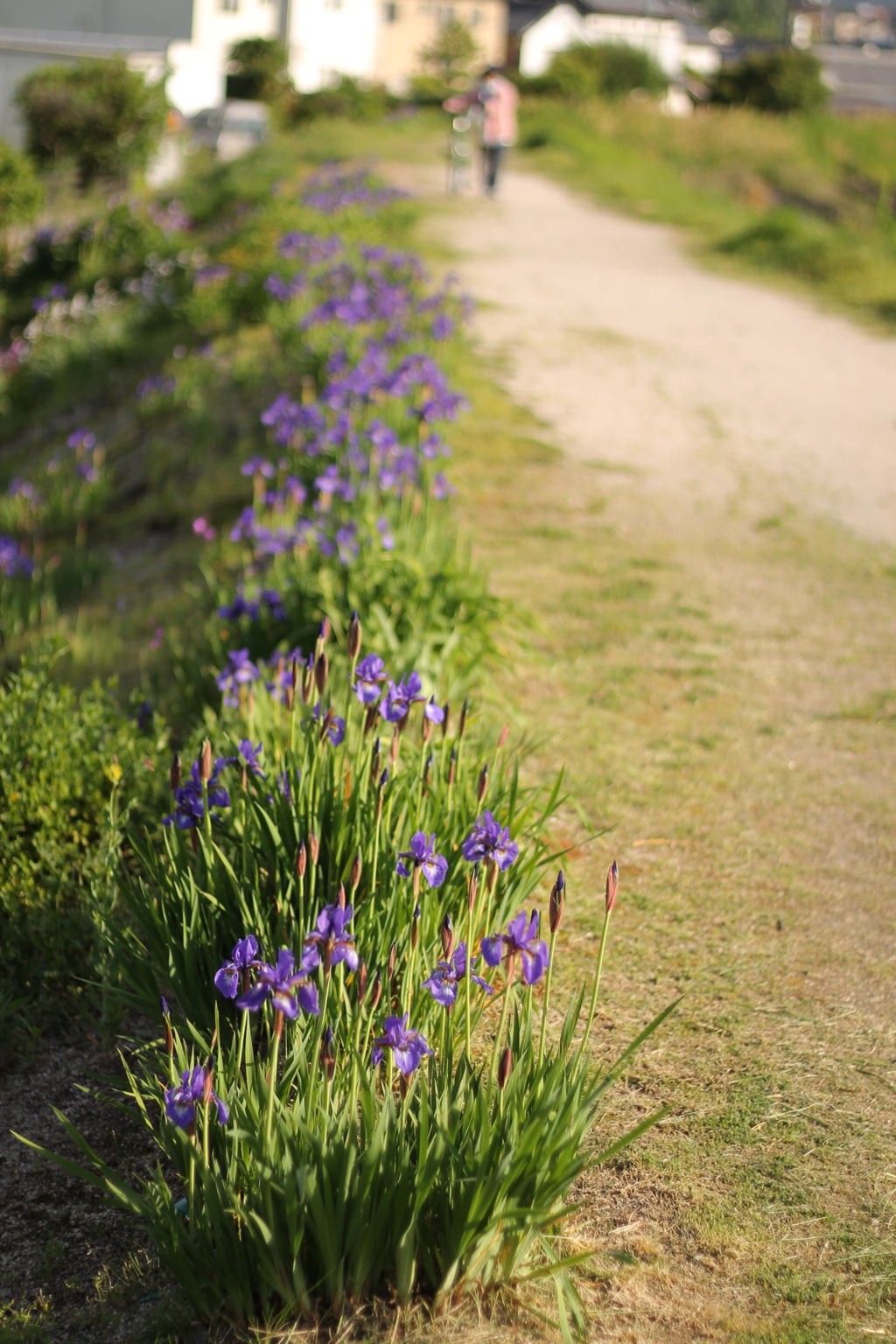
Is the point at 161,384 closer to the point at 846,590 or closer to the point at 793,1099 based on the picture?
the point at 846,590

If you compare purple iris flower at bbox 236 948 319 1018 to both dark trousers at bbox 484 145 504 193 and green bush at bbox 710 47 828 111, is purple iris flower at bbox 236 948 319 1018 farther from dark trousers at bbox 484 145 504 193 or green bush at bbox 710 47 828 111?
green bush at bbox 710 47 828 111

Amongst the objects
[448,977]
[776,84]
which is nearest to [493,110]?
[448,977]

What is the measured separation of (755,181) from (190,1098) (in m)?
22.6

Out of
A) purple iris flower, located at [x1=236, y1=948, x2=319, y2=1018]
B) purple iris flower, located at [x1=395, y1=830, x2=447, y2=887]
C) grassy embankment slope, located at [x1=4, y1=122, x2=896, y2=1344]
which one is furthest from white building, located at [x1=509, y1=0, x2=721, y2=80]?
purple iris flower, located at [x1=236, y1=948, x2=319, y2=1018]

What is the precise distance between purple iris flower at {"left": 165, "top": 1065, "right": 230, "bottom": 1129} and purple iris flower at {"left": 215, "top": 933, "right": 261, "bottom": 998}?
126 millimetres

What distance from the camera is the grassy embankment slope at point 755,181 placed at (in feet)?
41.1

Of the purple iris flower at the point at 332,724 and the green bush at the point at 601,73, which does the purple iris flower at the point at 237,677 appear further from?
the green bush at the point at 601,73

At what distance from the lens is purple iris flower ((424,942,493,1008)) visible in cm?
187

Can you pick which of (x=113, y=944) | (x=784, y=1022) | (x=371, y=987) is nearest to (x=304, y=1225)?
(x=371, y=987)

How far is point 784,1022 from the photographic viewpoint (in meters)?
2.57

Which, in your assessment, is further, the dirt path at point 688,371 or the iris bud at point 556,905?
Answer: the dirt path at point 688,371

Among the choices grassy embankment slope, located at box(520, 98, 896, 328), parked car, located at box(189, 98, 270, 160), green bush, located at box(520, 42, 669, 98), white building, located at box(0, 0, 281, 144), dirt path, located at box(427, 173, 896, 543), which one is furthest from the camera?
green bush, located at box(520, 42, 669, 98)

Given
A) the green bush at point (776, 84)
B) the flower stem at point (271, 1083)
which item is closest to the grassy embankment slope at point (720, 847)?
the flower stem at point (271, 1083)

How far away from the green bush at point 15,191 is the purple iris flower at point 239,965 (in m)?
15.0
